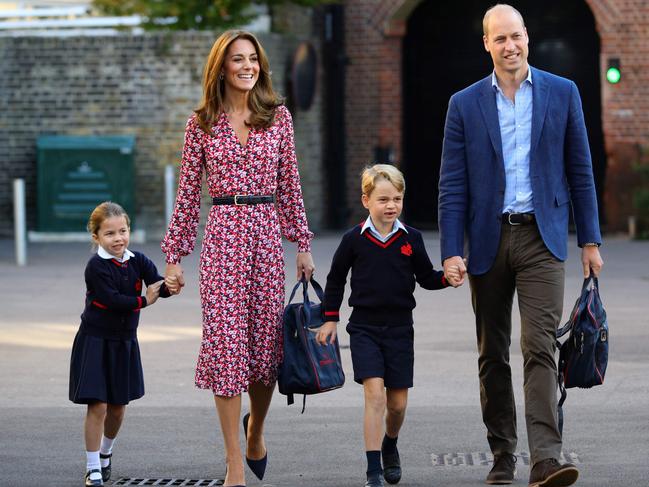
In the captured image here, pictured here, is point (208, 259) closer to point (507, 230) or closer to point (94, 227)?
point (94, 227)

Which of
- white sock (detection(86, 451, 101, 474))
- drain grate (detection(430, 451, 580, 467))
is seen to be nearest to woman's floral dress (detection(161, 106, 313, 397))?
white sock (detection(86, 451, 101, 474))

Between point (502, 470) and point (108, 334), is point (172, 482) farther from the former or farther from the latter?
point (502, 470)

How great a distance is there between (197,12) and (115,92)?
157 centimetres

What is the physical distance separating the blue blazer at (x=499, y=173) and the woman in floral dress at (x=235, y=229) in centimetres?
68

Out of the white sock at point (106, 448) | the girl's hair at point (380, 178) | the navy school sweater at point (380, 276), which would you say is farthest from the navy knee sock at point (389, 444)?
the white sock at point (106, 448)

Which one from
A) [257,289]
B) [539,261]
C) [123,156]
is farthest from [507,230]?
[123,156]

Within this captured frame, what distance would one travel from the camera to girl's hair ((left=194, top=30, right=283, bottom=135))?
623cm

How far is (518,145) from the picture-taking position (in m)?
6.15

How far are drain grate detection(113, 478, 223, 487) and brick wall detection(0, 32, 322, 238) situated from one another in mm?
13912

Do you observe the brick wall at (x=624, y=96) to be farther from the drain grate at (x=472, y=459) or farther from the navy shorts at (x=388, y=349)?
the navy shorts at (x=388, y=349)

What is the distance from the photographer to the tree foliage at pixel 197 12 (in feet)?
65.8

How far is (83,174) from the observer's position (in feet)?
65.3

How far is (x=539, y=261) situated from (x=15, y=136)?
15.6m

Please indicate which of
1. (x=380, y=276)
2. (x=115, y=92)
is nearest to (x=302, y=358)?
(x=380, y=276)
